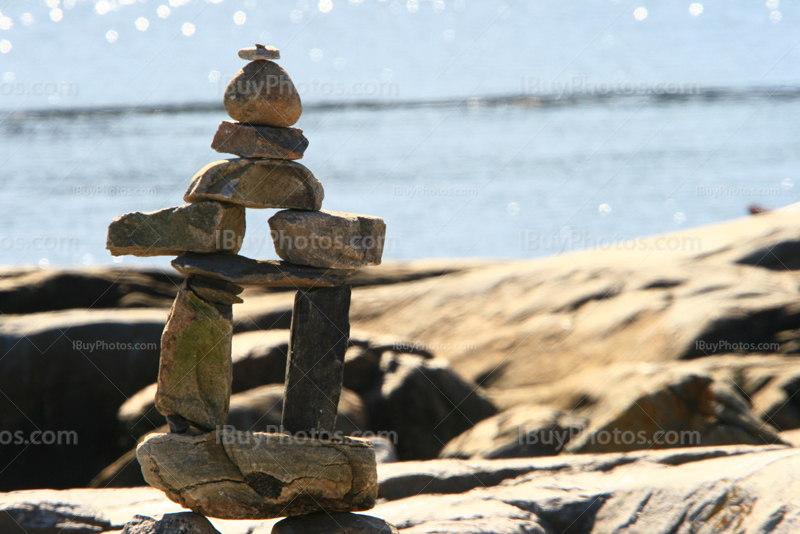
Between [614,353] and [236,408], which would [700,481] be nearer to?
[614,353]

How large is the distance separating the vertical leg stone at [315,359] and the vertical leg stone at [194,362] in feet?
1.55

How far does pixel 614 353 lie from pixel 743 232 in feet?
13.5

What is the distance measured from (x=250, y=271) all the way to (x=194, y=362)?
765 mm

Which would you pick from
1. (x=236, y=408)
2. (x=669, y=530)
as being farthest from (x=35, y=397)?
(x=669, y=530)

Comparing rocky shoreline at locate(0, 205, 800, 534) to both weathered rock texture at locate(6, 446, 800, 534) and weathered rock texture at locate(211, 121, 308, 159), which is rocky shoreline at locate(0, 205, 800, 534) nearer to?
weathered rock texture at locate(6, 446, 800, 534)

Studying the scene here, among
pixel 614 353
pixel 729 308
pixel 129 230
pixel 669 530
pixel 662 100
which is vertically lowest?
pixel 669 530

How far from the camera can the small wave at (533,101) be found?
1453 cm

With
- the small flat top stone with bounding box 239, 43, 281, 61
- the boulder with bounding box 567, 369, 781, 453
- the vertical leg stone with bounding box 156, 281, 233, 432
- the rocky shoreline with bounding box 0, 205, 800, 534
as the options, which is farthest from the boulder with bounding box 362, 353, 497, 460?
the small flat top stone with bounding box 239, 43, 281, 61

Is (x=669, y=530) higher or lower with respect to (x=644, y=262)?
lower

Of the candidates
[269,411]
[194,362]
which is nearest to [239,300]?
[194,362]

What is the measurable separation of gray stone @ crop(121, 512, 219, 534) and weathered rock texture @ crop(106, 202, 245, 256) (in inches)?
73.3

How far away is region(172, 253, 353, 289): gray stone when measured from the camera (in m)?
5.02

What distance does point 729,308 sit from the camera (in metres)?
9.77

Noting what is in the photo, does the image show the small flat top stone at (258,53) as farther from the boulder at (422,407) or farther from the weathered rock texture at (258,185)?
the boulder at (422,407)
